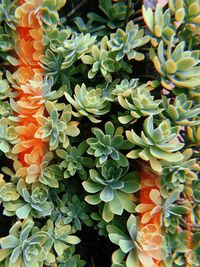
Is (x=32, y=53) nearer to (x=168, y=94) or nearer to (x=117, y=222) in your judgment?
(x=168, y=94)

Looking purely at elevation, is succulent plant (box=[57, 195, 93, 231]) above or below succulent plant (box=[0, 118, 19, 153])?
below

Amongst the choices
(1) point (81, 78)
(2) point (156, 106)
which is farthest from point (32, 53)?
(2) point (156, 106)

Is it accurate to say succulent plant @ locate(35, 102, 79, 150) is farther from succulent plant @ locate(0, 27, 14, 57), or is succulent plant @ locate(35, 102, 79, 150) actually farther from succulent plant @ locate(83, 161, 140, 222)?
succulent plant @ locate(0, 27, 14, 57)

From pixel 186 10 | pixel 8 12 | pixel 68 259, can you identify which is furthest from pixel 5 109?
pixel 186 10

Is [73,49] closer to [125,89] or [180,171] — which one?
[125,89]

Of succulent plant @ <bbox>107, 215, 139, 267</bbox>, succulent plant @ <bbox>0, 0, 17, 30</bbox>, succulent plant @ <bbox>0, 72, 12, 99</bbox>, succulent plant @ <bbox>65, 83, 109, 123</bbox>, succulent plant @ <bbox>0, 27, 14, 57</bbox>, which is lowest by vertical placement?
succulent plant @ <bbox>107, 215, 139, 267</bbox>

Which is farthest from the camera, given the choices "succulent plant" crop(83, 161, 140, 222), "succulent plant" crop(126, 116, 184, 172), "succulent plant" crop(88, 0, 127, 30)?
"succulent plant" crop(88, 0, 127, 30)

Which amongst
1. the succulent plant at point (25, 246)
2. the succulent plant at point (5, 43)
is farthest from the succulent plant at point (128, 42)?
the succulent plant at point (25, 246)

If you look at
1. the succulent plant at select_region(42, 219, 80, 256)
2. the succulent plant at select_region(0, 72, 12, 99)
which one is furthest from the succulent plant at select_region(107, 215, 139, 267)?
the succulent plant at select_region(0, 72, 12, 99)
